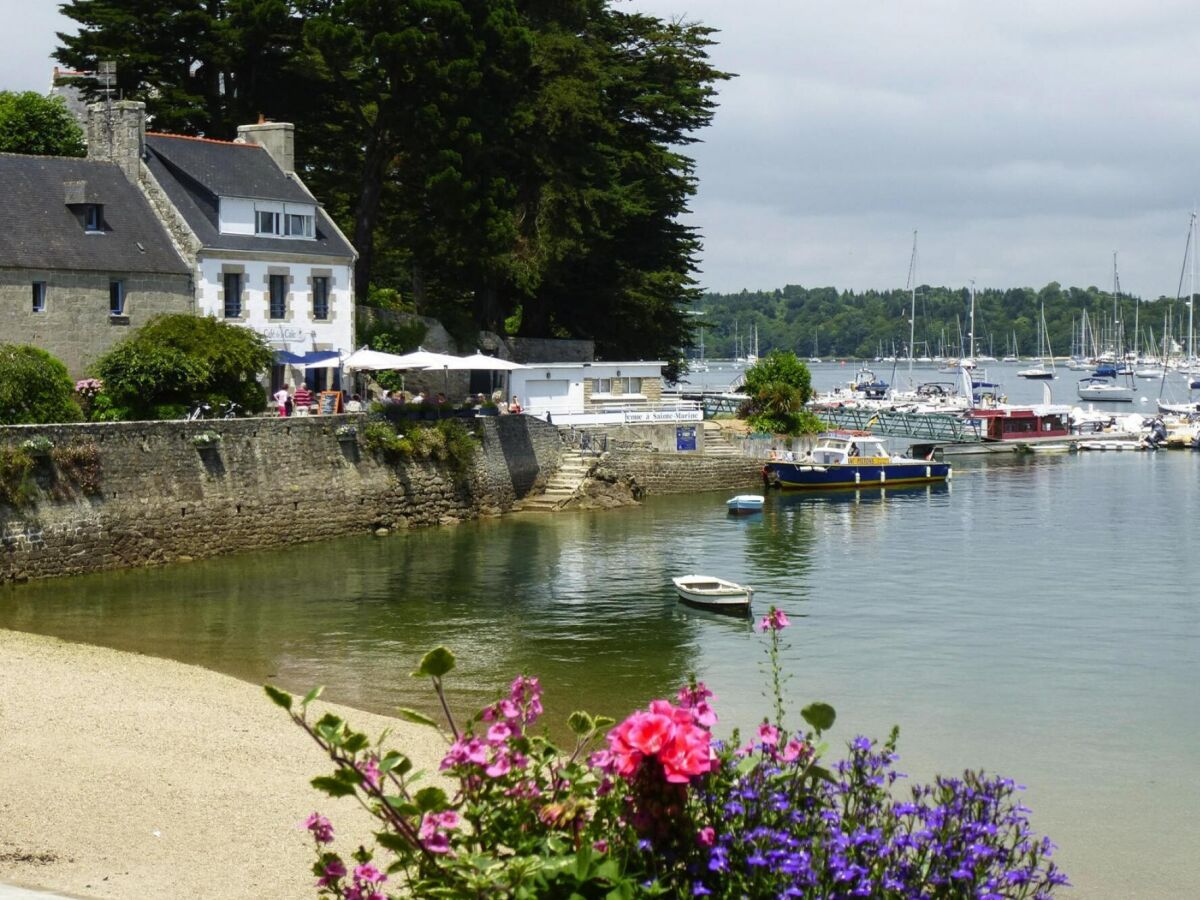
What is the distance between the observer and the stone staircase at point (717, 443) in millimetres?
56312

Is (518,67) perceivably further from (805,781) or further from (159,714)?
(805,781)

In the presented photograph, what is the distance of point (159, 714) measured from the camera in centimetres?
2017

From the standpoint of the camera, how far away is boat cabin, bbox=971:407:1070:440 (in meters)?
76.2

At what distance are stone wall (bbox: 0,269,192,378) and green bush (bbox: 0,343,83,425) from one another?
218cm

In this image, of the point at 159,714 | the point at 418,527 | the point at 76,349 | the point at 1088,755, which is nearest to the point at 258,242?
the point at 76,349

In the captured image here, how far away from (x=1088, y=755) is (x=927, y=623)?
9957 mm

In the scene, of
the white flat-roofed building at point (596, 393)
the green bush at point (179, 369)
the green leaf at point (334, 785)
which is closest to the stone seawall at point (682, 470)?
the white flat-roofed building at point (596, 393)

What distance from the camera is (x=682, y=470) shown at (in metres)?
54.2

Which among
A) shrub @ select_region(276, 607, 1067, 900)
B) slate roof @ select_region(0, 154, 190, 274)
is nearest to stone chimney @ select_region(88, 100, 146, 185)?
slate roof @ select_region(0, 154, 190, 274)

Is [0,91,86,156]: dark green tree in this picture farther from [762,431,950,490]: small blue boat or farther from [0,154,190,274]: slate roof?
[762,431,950,490]: small blue boat

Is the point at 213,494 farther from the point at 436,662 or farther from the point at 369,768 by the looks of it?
the point at 436,662

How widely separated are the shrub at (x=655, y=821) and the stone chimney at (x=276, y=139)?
40822mm

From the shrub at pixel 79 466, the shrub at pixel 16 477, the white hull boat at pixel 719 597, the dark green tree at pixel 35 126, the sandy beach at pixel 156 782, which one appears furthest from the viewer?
the dark green tree at pixel 35 126

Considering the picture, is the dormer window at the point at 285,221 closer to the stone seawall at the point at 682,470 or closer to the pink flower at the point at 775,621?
the stone seawall at the point at 682,470
